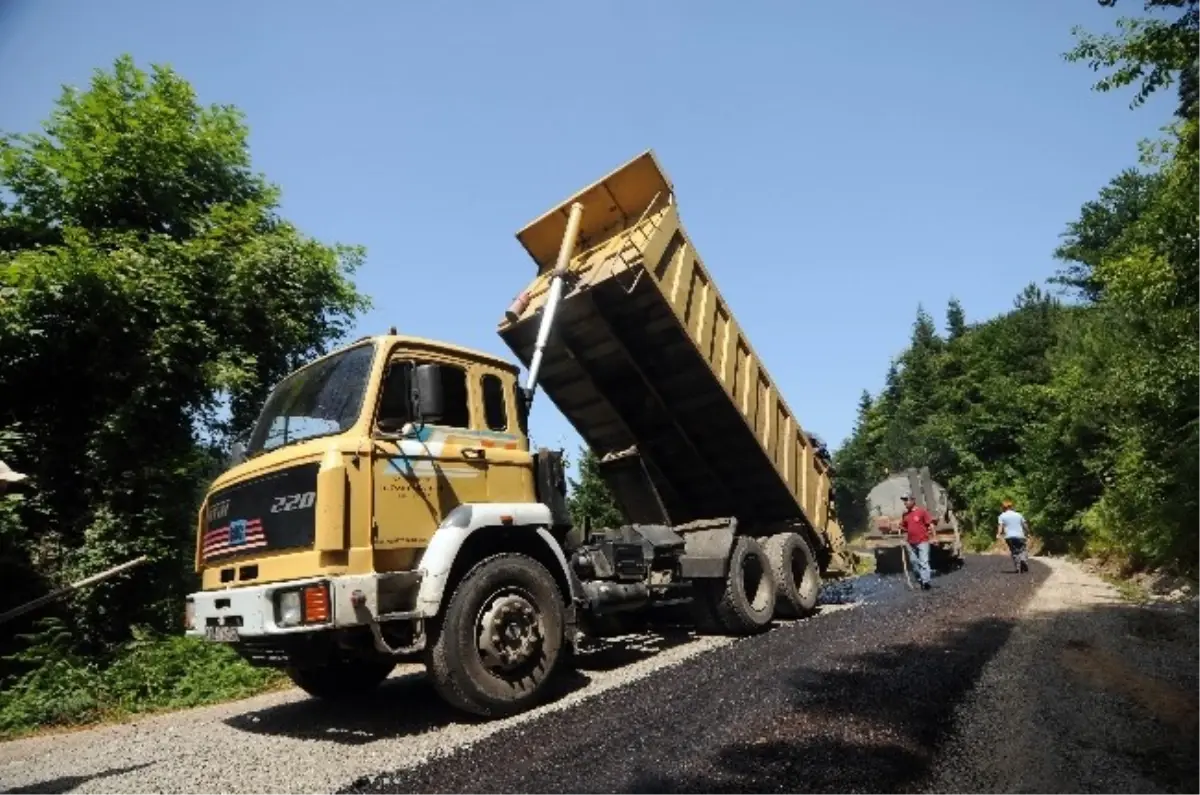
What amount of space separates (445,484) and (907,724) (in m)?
3.41

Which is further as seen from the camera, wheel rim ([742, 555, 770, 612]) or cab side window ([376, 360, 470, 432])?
wheel rim ([742, 555, 770, 612])

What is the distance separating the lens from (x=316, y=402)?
17.2ft

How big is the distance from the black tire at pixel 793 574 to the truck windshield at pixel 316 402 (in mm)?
5317

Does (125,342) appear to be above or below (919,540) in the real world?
above

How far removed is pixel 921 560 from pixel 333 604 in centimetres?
1032

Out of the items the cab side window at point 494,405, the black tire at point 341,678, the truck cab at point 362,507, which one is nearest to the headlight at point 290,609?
the truck cab at point 362,507

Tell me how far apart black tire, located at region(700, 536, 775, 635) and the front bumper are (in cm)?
399

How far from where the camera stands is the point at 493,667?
488 centimetres

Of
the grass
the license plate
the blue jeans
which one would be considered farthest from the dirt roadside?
the grass

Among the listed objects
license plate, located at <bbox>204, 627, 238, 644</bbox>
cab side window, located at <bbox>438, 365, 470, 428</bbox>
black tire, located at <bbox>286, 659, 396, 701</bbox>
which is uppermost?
cab side window, located at <bbox>438, 365, 470, 428</bbox>

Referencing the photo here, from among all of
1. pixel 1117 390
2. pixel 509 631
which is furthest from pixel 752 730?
pixel 1117 390

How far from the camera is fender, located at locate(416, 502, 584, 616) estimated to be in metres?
4.60

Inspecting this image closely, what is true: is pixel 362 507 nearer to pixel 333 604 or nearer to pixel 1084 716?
pixel 333 604

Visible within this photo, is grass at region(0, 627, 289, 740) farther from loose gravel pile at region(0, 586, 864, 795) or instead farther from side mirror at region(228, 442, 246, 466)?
side mirror at region(228, 442, 246, 466)
